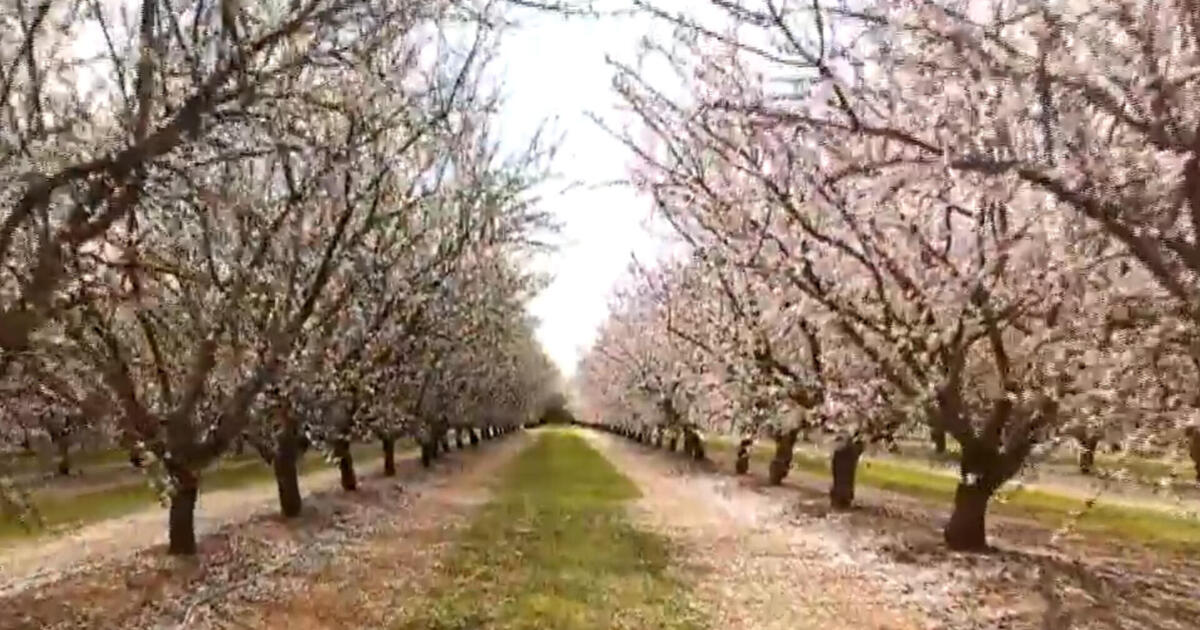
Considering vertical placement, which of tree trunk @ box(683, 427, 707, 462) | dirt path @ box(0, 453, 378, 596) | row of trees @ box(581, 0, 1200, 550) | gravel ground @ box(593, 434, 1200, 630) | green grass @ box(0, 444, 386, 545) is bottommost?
gravel ground @ box(593, 434, 1200, 630)

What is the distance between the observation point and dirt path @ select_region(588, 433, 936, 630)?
597 inches

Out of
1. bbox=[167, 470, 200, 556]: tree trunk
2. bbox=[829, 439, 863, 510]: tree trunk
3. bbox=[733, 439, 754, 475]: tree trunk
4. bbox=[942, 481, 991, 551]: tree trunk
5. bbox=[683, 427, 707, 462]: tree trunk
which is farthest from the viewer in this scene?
bbox=[683, 427, 707, 462]: tree trunk

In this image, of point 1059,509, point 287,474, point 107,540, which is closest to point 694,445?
point 1059,509

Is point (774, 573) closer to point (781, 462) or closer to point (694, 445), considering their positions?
point (781, 462)

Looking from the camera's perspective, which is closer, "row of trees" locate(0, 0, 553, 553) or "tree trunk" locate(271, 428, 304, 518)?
"row of trees" locate(0, 0, 553, 553)

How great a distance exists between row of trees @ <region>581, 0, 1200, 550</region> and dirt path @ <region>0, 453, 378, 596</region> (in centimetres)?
1126

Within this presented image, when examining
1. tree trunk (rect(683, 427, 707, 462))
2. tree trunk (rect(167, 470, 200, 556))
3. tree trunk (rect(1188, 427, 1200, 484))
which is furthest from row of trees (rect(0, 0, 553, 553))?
tree trunk (rect(683, 427, 707, 462))

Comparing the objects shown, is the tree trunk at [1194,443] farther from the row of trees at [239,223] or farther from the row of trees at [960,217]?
the row of trees at [239,223]

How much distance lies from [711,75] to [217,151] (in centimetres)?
927

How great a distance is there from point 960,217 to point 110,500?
27254 millimetres

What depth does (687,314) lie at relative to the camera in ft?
125

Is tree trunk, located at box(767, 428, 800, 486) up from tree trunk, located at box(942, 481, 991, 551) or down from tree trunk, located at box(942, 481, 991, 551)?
up

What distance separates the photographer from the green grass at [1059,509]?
2486 cm

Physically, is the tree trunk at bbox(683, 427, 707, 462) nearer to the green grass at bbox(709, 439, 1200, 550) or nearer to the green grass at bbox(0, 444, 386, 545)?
the green grass at bbox(709, 439, 1200, 550)
